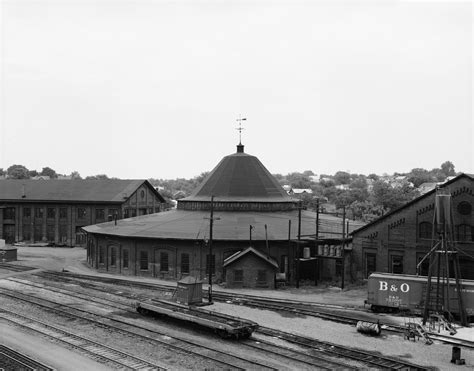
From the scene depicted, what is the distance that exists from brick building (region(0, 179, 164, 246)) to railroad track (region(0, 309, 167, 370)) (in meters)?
46.6

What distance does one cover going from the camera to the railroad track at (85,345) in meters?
23.5

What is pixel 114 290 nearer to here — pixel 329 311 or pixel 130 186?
pixel 329 311

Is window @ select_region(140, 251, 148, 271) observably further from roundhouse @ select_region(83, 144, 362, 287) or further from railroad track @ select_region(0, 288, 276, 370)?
railroad track @ select_region(0, 288, 276, 370)

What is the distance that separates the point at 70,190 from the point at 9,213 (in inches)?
392

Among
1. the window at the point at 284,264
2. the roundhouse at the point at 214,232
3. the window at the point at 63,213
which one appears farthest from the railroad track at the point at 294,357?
the window at the point at 63,213

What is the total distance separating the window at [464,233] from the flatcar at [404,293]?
722cm

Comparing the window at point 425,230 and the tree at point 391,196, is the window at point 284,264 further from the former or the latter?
the tree at point 391,196

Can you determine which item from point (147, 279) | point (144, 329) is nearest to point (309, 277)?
point (147, 279)

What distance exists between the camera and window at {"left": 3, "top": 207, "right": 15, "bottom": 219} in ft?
271

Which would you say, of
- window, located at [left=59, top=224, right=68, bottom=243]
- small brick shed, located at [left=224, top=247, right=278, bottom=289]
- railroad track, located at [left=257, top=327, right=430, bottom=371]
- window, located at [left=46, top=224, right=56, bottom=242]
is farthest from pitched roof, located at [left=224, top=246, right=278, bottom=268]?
window, located at [left=46, top=224, right=56, bottom=242]

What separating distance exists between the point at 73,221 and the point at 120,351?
58.0 meters

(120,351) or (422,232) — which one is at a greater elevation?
(422,232)

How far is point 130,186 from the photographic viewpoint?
84.7 meters

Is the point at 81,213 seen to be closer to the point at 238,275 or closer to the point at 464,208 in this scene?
the point at 238,275
